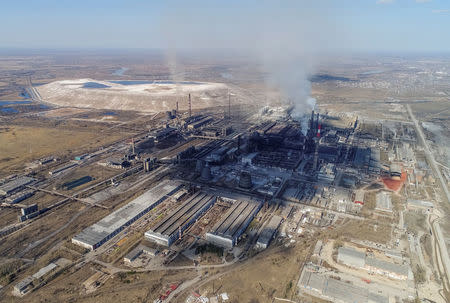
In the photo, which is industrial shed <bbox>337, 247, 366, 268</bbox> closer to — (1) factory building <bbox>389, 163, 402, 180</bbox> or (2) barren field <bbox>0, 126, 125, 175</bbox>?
(1) factory building <bbox>389, 163, 402, 180</bbox>

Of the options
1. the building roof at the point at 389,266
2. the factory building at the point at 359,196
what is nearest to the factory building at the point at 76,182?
the factory building at the point at 359,196

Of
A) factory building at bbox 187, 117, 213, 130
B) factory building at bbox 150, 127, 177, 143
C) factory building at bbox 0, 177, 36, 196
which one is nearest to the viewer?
factory building at bbox 0, 177, 36, 196

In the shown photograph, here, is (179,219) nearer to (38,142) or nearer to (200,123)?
(38,142)

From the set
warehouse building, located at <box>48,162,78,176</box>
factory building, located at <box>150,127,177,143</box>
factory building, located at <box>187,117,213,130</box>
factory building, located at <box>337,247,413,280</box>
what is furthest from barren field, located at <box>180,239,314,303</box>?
factory building, located at <box>187,117,213,130</box>

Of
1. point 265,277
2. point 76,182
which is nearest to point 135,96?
point 76,182

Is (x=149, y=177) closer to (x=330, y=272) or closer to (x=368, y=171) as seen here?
(x=330, y=272)

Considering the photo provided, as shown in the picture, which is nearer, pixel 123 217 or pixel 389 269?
pixel 389 269
